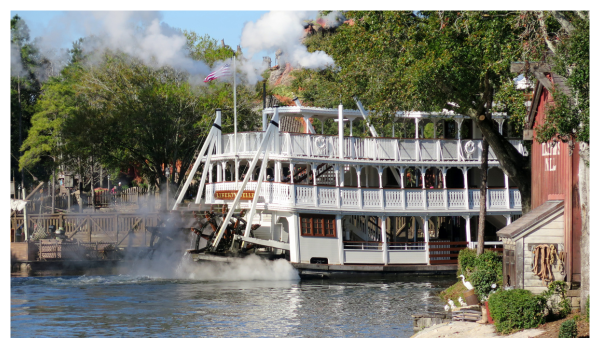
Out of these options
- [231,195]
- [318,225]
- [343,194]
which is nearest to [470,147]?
[343,194]

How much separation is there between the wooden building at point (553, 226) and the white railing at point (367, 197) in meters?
12.3

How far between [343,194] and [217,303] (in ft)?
28.5

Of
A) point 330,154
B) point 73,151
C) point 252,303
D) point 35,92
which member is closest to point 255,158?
point 330,154

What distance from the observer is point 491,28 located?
64.3 ft

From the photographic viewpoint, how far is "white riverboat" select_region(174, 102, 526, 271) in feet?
97.0

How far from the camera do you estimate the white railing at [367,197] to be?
2961cm

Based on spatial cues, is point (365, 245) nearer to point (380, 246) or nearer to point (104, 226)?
point (380, 246)

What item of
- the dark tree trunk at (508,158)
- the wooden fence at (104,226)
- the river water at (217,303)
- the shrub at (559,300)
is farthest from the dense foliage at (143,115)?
the shrub at (559,300)

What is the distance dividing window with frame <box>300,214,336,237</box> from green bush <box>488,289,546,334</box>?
601 inches

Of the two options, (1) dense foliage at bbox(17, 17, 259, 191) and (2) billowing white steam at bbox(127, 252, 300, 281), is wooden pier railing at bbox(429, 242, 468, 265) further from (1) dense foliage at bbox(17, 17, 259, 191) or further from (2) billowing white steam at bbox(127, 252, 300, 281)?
(1) dense foliage at bbox(17, 17, 259, 191)

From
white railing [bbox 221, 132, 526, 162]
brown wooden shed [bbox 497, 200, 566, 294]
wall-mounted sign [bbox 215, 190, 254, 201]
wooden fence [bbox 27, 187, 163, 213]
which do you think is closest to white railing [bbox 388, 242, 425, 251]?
white railing [bbox 221, 132, 526, 162]

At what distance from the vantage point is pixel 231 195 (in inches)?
1212

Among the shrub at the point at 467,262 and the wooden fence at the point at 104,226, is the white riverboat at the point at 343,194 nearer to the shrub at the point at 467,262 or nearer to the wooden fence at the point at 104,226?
the wooden fence at the point at 104,226

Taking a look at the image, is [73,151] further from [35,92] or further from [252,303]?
[252,303]
